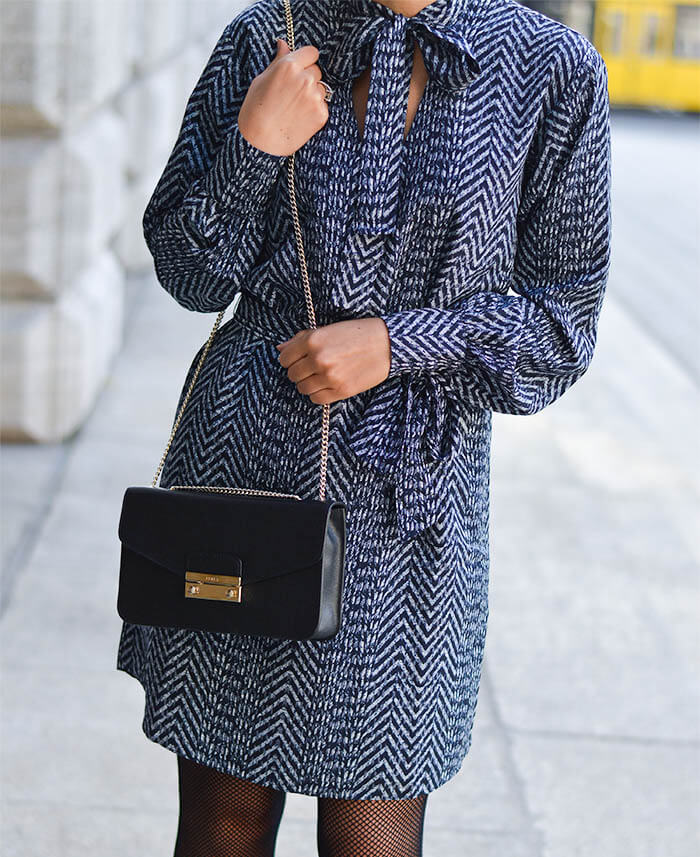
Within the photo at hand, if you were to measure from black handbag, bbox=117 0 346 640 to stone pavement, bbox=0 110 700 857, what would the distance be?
137 centimetres

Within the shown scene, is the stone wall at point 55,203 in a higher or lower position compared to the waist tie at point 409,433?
lower

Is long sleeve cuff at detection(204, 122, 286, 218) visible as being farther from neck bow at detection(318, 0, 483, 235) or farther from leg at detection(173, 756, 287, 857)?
leg at detection(173, 756, 287, 857)

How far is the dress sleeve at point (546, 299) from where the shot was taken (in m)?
1.79

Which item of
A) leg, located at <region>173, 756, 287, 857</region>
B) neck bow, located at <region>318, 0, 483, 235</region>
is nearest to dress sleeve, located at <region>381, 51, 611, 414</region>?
neck bow, located at <region>318, 0, 483, 235</region>

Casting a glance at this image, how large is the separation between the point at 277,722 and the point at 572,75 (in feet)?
3.16

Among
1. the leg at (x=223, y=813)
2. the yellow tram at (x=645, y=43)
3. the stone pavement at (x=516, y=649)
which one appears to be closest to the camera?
the leg at (x=223, y=813)

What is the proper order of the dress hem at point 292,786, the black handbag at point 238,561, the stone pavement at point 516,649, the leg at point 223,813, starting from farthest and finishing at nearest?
1. the stone pavement at point 516,649
2. the leg at point 223,813
3. the dress hem at point 292,786
4. the black handbag at point 238,561

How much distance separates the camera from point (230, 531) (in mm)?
1767

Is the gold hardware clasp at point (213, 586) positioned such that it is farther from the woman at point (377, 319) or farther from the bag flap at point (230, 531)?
the woman at point (377, 319)

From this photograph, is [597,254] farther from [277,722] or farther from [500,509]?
[500,509]

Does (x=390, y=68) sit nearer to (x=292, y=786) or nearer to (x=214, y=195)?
(x=214, y=195)

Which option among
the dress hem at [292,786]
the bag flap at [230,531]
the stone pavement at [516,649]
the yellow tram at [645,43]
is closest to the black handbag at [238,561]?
the bag flap at [230,531]

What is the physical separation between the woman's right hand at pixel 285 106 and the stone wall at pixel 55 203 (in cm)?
349

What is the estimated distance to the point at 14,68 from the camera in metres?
5.00
